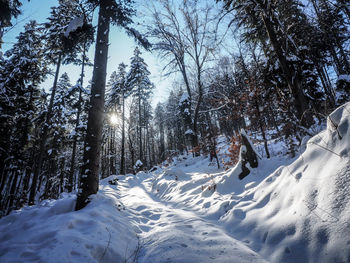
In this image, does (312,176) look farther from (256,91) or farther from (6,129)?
(6,129)

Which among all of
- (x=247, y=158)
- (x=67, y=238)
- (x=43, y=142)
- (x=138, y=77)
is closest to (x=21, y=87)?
(x=43, y=142)

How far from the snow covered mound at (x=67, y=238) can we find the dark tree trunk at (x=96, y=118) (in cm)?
73

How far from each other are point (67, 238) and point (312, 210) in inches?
122

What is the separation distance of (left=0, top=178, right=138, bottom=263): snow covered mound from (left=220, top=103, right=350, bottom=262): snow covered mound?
1907mm

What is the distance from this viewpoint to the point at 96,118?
428 centimetres

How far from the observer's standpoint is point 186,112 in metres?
16.5

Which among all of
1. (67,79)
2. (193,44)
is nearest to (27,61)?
(67,79)

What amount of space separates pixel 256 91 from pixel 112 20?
6.48 meters

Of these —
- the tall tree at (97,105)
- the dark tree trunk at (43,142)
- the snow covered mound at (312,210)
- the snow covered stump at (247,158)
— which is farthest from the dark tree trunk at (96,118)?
the dark tree trunk at (43,142)

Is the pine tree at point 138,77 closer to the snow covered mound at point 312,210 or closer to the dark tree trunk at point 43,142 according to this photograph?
the dark tree trunk at point 43,142

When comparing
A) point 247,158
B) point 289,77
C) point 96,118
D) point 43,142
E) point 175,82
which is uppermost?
point 175,82

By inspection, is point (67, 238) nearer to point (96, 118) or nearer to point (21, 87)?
point (96, 118)

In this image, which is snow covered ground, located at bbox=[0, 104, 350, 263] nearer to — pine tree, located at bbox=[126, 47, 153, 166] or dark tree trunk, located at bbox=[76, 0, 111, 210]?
dark tree trunk, located at bbox=[76, 0, 111, 210]

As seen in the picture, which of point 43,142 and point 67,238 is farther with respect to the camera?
point 43,142
